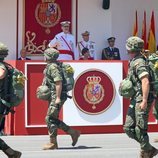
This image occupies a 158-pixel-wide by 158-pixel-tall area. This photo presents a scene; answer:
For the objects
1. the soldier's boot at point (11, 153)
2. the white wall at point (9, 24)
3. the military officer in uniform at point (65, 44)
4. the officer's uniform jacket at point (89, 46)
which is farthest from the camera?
the white wall at point (9, 24)

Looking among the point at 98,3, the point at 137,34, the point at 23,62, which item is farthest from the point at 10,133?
the point at 137,34

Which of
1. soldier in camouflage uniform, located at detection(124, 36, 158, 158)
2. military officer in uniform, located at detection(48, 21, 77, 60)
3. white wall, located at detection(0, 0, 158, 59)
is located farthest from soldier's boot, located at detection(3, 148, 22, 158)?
white wall, located at detection(0, 0, 158, 59)

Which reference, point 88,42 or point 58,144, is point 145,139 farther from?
point 88,42

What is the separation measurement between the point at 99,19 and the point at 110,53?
116 cm

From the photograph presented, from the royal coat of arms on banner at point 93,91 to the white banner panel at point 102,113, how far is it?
0.05 m

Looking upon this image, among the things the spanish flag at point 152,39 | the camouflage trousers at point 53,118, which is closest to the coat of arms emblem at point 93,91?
the camouflage trousers at point 53,118

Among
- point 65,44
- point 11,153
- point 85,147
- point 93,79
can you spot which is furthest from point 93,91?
point 11,153

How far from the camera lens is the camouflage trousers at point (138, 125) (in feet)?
34.1

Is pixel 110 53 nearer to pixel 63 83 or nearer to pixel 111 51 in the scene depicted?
pixel 111 51

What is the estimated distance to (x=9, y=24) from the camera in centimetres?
1930

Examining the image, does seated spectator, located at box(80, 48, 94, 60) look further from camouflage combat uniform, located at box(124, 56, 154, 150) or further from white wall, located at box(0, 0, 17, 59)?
camouflage combat uniform, located at box(124, 56, 154, 150)

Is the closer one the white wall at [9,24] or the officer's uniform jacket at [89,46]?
the officer's uniform jacket at [89,46]

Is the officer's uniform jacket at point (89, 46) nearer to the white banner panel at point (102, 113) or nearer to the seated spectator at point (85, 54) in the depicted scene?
the seated spectator at point (85, 54)

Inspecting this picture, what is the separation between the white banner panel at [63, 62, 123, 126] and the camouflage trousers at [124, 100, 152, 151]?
17.5 feet
